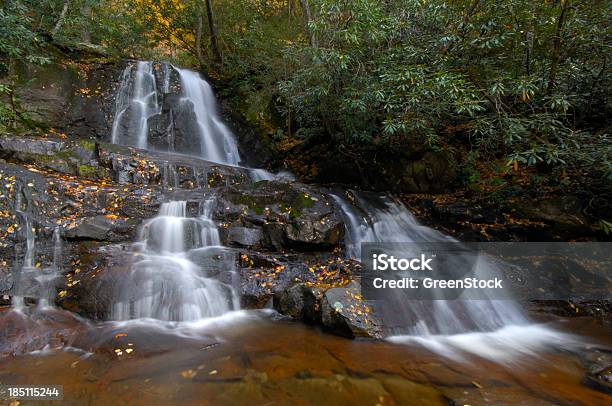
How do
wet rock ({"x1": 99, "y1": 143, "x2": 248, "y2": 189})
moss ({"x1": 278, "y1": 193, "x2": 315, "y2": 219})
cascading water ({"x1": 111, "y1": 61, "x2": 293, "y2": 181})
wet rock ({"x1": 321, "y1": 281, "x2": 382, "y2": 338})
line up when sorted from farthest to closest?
cascading water ({"x1": 111, "y1": 61, "x2": 293, "y2": 181})
wet rock ({"x1": 99, "y1": 143, "x2": 248, "y2": 189})
moss ({"x1": 278, "y1": 193, "x2": 315, "y2": 219})
wet rock ({"x1": 321, "y1": 281, "x2": 382, "y2": 338})

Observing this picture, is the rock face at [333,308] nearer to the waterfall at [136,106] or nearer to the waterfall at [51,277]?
the waterfall at [51,277]

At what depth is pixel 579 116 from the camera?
7.66m

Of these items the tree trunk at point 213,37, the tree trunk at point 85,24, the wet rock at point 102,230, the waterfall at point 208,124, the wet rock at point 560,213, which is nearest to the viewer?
the wet rock at point 102,230

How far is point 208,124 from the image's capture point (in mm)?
10828

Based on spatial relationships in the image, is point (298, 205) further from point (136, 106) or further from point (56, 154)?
point (136, 106)

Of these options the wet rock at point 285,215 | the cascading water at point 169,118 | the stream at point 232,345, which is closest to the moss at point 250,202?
the wet rock at point 285,215

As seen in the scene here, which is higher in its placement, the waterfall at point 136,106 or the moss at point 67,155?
the waterfall at point 136,106

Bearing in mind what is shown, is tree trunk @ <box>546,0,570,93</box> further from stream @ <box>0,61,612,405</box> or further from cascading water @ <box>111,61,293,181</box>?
cascading water @ <box>111,61,293,181</box>

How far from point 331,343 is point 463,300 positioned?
7.77 feet

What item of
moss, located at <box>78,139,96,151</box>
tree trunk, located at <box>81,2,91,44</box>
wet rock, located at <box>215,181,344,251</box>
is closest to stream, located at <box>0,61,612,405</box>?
wet rock, located at <box>215,181,344,251</box>

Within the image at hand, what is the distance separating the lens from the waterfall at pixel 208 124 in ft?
33.8

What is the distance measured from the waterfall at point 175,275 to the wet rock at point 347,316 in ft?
4.61

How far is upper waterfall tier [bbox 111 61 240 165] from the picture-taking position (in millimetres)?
9570

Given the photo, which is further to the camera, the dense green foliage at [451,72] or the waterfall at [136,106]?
the waterfall at [136,106]
